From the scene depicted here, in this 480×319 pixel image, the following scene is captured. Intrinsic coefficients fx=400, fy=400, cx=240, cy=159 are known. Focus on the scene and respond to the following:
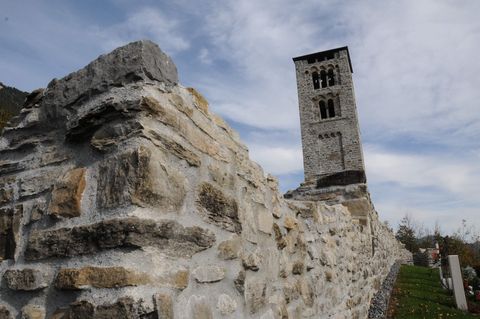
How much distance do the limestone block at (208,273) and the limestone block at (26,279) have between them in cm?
54

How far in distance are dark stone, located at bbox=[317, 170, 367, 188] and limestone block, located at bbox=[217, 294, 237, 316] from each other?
465 cm

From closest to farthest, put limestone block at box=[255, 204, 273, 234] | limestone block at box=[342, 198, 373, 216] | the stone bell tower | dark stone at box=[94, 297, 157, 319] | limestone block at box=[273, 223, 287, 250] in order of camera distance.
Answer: dark stone at box=[94, 297, 157, 319] < limestone block at box=[255, 204, 273, 234] < limestone block at box=[273, 223, 287, 250] < limestone block at box=[342, 198, 373, 216] < the stone bell tower

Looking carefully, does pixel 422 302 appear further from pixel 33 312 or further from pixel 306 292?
pixel 33 312

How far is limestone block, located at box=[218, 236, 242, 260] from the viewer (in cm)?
177

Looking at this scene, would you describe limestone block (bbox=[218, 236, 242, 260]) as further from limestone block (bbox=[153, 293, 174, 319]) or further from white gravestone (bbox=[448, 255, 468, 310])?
white gravestone (bbox=[448, 255, 468, 310])

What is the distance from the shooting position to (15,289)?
4.90ft

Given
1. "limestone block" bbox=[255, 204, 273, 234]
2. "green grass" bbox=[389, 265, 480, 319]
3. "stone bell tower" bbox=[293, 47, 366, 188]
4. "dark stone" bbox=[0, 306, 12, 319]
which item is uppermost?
"stone bell tower" bbox=[293, 47, 366, 188]

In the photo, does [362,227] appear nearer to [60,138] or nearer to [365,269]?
[365,269]

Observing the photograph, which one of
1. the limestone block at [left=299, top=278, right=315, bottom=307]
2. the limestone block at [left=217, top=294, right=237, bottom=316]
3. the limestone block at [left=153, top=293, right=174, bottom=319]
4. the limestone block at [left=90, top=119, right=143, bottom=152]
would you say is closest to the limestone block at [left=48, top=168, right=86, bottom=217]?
the limestone block at [left=90, top=119, right=143, bottom=152]

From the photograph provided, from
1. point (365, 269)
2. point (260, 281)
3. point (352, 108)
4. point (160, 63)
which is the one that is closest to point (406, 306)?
point (365, 269)

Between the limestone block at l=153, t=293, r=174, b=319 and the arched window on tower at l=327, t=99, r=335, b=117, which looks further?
the arched window on tower at l=327, t=99, r=335, b=117

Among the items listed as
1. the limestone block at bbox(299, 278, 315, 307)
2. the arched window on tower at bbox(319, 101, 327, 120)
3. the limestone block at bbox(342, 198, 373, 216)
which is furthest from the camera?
the arched window on tower at bbox(319, 101, 327, 120)

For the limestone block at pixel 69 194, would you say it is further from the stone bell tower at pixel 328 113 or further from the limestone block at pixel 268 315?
the stone bell tower at pixel 328 113

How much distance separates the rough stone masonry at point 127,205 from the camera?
132cm
